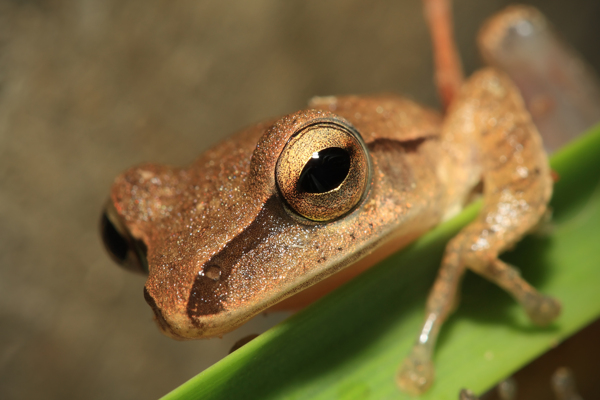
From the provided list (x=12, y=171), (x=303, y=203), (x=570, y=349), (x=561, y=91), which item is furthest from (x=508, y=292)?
(x=12, y=171)

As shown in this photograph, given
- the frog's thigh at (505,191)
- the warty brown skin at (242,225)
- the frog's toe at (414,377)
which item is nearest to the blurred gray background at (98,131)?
the warty brown skin at (242,225)

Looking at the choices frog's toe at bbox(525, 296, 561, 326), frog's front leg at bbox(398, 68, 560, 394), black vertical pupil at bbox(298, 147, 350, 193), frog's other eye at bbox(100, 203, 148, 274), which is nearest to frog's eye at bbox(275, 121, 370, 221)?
black vertical pupil at bbox(298, 147, 350, 193)

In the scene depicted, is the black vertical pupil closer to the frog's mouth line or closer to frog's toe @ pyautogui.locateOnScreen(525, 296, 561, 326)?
the frog's mouth line

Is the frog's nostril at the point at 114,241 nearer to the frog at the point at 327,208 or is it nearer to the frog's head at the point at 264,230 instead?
the frog at the point at 327,208

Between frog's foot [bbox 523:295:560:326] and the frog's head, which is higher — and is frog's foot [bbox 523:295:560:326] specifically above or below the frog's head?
below

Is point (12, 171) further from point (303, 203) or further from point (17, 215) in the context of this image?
point (303, 203)
